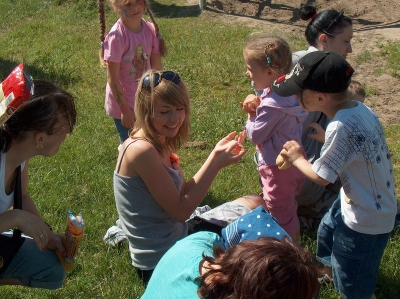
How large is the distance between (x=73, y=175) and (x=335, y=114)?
8.99ft

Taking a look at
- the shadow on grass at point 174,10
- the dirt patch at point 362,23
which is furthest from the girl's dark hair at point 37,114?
the shadow on grass at point 174,10

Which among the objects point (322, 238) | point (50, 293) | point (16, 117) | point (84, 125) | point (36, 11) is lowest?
point (36, 11)

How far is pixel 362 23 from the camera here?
836 cm

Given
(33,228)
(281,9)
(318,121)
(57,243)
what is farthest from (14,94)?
(281,9)

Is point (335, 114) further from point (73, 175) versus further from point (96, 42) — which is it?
point (96, 42)

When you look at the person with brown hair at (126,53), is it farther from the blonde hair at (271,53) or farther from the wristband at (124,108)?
the blonde hair at (271,53)

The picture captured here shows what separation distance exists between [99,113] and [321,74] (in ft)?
12.3

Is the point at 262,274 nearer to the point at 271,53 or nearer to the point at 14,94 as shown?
the point at 14,94

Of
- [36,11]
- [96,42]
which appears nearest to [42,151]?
[96,42]

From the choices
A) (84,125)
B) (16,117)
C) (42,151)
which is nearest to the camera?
(16,117)

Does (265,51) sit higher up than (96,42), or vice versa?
(265,51)

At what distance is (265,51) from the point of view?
3.54 metres

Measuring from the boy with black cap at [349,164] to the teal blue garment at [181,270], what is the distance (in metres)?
0.81

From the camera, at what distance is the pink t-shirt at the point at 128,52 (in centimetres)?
433
